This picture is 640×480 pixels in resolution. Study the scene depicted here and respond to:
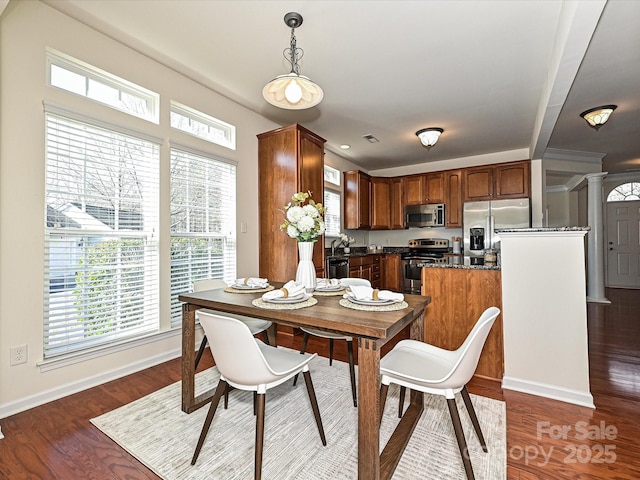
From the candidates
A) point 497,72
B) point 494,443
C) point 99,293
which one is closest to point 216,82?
point 99,293

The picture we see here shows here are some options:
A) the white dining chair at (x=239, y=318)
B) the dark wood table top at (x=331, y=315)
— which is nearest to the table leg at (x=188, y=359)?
the dark wood table top at (x=331, y=315)

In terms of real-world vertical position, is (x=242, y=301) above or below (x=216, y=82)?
below

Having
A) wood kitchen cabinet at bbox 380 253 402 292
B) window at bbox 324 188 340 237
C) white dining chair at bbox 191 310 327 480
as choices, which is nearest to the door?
wood kitchen cabinet at bbox 380 253 402 292

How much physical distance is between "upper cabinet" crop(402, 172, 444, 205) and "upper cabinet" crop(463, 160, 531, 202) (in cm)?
45

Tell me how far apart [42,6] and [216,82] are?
4.48ft

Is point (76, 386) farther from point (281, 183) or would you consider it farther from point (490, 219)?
point (490, 219)

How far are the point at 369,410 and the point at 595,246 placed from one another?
21.9ft

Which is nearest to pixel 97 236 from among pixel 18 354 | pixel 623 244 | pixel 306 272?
pixel 18 354

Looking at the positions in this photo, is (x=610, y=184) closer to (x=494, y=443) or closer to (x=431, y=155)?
(x=431, y=155)

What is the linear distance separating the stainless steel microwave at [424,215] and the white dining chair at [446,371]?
14.6 feet

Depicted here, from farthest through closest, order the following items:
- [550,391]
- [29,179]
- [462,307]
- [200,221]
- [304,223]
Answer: [200,221], [462,307], [550,391], [29,179], [304,223]

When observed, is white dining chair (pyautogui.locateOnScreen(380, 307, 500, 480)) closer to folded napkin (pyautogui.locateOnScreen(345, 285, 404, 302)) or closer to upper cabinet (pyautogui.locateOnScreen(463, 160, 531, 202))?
folded napkin (pyautogui.locateOnScreen(345, 285, 404, 302))

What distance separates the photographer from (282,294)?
1711 mm

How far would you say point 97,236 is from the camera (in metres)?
2.38
